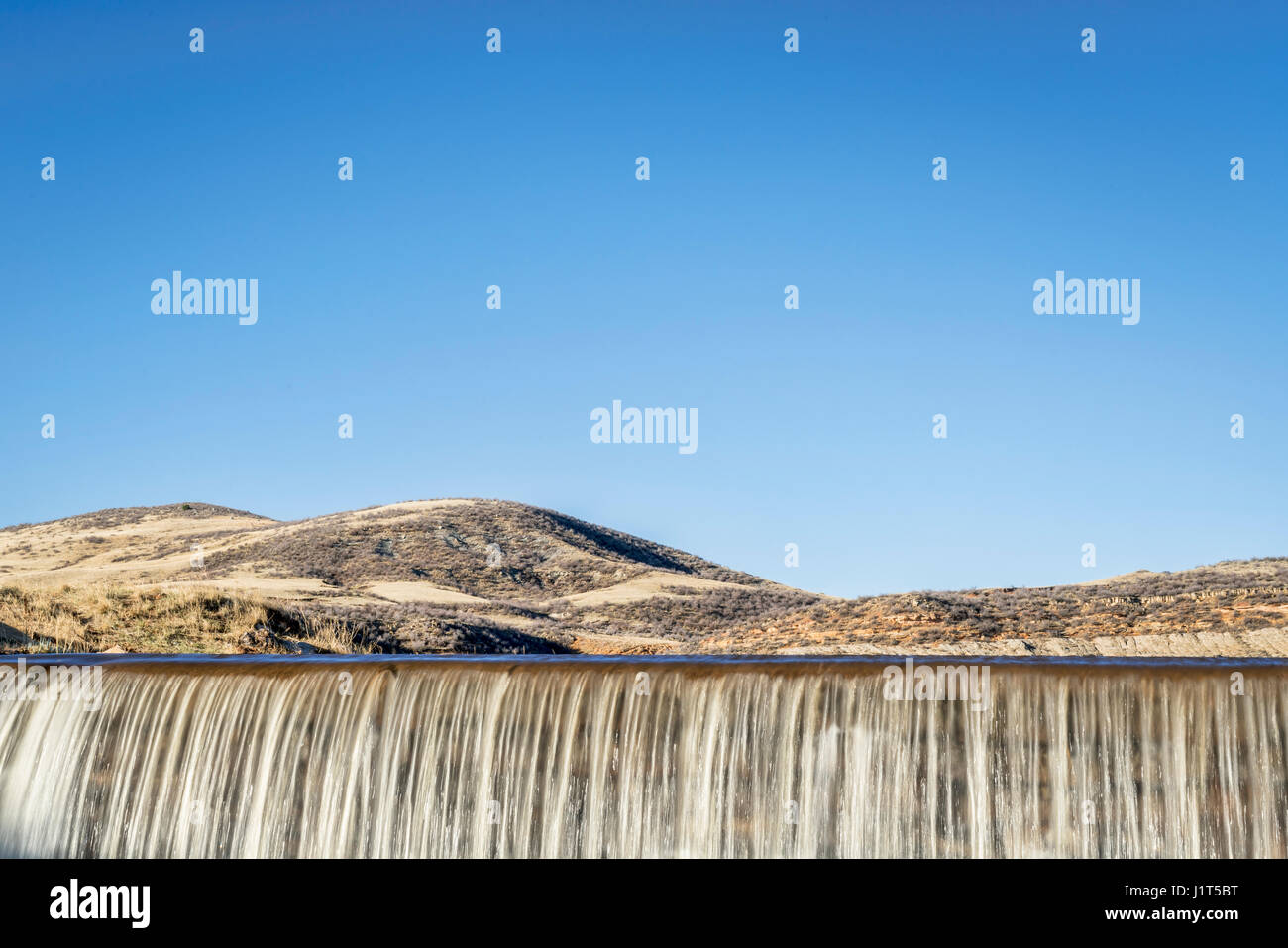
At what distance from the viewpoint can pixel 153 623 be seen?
26000 mm

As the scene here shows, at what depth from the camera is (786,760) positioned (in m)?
11.5

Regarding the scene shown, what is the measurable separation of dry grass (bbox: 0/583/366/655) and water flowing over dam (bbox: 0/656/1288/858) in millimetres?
10531

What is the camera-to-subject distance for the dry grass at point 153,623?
79.4 feet

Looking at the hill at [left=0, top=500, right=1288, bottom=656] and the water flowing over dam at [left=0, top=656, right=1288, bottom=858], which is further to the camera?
the hill at [left=0, top=500, right=1288, bottom=656]

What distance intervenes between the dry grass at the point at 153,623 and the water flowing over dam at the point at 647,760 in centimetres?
1053

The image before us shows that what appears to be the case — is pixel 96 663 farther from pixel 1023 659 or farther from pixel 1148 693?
pixel 1148 693

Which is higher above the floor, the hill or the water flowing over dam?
the hill

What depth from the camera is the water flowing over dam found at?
35.3ft
